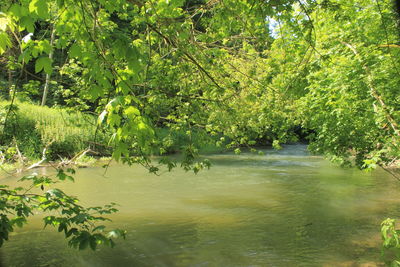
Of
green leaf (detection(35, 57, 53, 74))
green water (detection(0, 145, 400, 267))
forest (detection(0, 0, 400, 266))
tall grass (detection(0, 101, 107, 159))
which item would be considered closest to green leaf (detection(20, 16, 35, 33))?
forest (detection(0, 0, 400, 266))

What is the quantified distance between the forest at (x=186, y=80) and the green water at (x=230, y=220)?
1.77 feet

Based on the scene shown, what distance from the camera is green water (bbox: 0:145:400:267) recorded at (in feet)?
20.4

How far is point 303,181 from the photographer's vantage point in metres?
13.3

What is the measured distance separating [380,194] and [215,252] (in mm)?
6608

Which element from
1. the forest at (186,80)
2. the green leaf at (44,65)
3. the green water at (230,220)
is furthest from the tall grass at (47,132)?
the green leaf at (44,65)

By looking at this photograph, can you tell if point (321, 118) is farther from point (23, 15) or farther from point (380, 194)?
point (23, 15)

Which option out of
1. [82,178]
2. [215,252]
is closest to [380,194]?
[215,252]

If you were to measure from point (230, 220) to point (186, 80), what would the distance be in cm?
423

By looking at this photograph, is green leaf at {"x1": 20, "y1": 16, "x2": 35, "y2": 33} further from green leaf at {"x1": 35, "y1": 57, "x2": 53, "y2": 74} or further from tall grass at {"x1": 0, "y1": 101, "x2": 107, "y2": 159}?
tall grass at {"x1": 0, "y1": 101, "x2": 107, "y2": 159}

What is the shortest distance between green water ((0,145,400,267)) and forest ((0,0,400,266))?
0.54 metres

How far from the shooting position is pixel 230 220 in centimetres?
848

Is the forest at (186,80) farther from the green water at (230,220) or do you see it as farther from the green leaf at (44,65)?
the green water at (230,220)

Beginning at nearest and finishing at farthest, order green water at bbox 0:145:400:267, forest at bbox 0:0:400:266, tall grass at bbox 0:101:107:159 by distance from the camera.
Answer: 1. forest at bbox 0:0:400:266
2. green water at bbox 0:145:400:267
3. tall grass at bbox 0:101:107:159

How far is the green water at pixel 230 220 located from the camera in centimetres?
622
